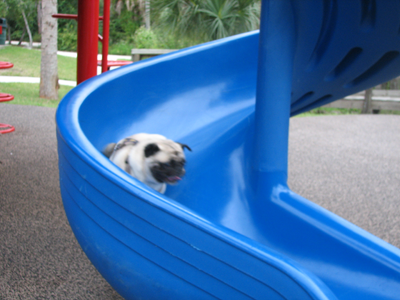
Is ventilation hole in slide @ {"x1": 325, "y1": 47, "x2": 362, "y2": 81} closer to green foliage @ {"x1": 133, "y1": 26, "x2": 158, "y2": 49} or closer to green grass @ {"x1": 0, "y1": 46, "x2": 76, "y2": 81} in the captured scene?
green grass @ {"x1": 0, "y1": 46, "x2": 76, "y2": 81}

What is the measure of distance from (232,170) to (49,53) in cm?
532

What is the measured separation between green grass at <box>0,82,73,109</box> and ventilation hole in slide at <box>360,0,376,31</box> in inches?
210

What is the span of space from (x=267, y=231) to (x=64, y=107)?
3.29 feet

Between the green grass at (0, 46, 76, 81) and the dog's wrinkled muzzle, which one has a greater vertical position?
the dog's wrinkled muzzle

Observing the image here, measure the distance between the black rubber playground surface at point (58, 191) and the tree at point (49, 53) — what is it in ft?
3.57

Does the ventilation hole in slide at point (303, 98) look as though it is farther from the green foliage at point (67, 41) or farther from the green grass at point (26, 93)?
the green foliage at point (67, 41)

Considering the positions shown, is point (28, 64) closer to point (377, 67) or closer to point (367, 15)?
point (377, 67)

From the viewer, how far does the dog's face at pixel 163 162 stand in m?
1.41

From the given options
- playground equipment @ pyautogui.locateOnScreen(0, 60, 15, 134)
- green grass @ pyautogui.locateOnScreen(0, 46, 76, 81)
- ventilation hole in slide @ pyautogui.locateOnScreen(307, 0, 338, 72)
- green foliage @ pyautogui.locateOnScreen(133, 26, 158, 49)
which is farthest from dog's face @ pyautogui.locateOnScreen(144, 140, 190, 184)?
green foliage @ pyautogui.locateOnScreen(133, 26, 158, 49)

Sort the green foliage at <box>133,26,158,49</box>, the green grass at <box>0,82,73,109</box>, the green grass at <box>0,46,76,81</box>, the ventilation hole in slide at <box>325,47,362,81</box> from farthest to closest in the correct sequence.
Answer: the green foliage at <box>133,26,158,49</box> < the green grass at <box>0,46,76,81</box> < the green grass at <box>0,82,73,109</box> < the ventilation hole in slide at <box>325,47,362,81</box>

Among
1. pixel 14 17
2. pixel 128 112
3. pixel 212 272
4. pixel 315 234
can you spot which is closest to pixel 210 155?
pixel 128 112

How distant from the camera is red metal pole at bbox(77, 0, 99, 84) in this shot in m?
2.36

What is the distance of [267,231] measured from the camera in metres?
1.67

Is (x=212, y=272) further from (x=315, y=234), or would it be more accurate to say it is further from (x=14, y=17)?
(x=14, y=17)
